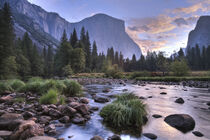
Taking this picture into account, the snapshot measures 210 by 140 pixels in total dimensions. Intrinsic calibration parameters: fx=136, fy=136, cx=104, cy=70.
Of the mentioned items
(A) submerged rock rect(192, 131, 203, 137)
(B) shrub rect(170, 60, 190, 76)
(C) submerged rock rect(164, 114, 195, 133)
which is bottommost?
(A) submerged rock rect(192, 131, 203, 137)

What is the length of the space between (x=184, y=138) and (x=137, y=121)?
158 cm

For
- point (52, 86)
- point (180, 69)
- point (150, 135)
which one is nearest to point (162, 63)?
point (180, 69)

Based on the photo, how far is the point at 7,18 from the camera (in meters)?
34.9

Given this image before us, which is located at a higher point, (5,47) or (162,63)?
(5,47)

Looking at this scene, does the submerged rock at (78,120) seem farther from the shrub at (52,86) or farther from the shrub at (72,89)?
the shrub at (72,89)

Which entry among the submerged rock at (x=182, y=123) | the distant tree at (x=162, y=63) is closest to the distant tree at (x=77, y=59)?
the distant tree at (x=162, y=63)

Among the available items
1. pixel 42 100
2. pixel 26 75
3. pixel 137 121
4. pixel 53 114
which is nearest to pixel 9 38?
pixel 26 75

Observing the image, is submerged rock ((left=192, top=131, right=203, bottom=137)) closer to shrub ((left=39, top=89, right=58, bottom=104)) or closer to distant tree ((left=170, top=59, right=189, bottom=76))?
shrub ((left=39, top=89, right=58, bottom=104))

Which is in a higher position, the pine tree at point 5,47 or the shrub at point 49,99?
the pine tree at point 5,47

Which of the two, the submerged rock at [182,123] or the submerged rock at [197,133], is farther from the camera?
the submerged rock at [182,123]

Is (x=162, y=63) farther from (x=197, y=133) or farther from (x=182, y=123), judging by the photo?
(x=197, y=133)

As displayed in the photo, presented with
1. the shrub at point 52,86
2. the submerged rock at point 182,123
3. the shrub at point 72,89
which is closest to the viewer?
the submerged rock at point 182,123

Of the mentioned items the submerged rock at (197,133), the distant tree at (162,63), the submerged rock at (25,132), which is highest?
the distant tree at (162,63)

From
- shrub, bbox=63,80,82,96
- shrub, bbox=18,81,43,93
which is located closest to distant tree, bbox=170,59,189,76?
shrub, bbox=63,80,82,96
